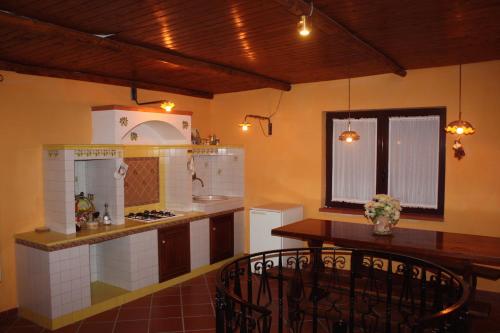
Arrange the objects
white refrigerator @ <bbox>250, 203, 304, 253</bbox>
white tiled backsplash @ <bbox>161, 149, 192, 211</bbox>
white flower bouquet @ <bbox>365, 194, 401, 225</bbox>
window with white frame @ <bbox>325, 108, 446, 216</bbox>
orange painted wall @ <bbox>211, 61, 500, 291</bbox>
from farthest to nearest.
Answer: white tiled backsplash @ <bbox>161, 149, 192, 211</bbox> → white refrigerator @ <bbox>250, 203, 304, 253</bbox> → window with white frame @ <bbox>325, 108, 446, 216</bbox> → orange painted wall @ <bbox>211, 61, 500, 291</bbox> → white flower bouquet @ <bbox>365, 194, 401, 225</bbox>

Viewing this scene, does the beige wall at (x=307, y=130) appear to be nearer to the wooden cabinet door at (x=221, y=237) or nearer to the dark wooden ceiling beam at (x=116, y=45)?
the wooden cabinet door at (x=221, y=237)

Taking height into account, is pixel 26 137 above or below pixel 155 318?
above

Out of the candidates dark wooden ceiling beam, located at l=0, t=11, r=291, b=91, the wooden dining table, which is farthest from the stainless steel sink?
dark wooden ceiling beam, located at l=0, t=11, r=291, b=91

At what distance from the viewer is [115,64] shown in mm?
4652

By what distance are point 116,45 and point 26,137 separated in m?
1.95

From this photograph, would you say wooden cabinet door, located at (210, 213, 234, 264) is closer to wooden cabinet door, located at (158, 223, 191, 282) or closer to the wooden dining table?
wooden cabinet door, located at (158, 223, 191, 282)

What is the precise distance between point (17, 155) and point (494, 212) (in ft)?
18.7

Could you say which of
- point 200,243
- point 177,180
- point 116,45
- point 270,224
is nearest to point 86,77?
point 116,45

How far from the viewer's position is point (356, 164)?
6000 millimetres

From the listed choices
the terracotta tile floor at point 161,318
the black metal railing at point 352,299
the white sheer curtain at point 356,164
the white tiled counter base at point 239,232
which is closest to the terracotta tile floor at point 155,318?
the terracotta tile floor at point 161,318

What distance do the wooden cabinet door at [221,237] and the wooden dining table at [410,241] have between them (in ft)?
5.40

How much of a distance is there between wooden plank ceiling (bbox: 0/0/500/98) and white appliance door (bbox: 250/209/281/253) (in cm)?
197

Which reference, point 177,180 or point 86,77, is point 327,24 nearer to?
point 86,77

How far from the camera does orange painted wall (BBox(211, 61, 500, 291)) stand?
4859 millimetres
